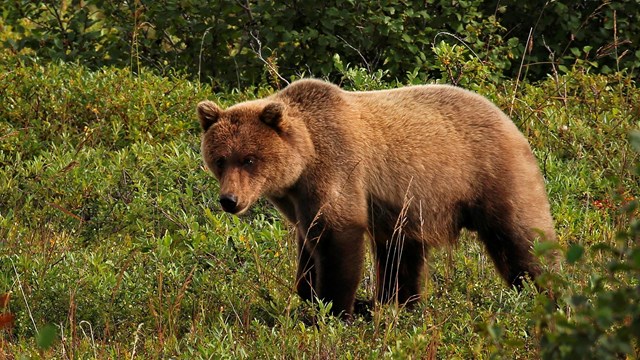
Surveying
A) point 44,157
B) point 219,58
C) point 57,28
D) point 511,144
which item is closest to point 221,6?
point 219,58

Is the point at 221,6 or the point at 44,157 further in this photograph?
the point at 221,6

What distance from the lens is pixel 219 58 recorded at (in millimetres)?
10367

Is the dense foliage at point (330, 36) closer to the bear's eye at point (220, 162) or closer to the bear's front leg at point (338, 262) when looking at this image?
the bear's eye at point (220, 162)

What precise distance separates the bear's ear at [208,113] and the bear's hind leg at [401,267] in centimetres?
106

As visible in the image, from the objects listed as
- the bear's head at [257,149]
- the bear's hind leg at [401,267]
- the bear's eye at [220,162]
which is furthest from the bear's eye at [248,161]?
the bear's hind leg at [401,267]

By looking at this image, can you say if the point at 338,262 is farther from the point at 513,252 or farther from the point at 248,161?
the point at 513,252

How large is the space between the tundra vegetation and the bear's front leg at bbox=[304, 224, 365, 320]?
0.14m

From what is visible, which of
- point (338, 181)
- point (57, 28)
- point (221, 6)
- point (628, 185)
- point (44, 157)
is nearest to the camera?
point (338, 181)

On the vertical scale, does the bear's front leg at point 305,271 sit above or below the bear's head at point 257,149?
below

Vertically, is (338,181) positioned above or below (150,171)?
above

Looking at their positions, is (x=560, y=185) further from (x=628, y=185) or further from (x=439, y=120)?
(x=439, y=120)

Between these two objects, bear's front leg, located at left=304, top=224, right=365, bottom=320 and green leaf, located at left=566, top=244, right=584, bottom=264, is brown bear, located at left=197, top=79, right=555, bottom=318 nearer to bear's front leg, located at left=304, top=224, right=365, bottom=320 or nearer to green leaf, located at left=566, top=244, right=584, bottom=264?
bear's front leg, located at left=304, top=224, right=365, bottom=320

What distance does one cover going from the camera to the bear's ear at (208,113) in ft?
19.8

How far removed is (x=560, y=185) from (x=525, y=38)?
3.28 metres
